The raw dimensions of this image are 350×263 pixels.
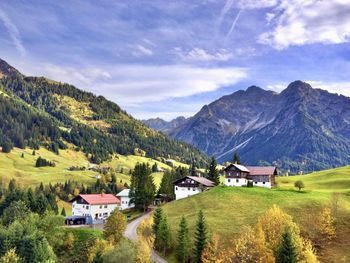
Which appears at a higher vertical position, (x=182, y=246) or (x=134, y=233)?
(x=182, y=246)

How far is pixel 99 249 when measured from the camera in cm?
9150

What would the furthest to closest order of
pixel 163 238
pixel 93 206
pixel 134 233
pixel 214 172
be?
pixel 93 206
pixel 214 172
pixel 134 233
pixel 163 238

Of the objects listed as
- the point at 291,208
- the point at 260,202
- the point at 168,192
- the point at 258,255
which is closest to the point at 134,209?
the point at 168,192

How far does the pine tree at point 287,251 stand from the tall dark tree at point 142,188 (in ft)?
271

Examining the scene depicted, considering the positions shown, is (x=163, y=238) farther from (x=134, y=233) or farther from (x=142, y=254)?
(x=134, y=233)

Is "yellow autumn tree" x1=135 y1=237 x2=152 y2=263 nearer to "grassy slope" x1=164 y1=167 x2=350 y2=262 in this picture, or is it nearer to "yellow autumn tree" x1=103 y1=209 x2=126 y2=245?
"grassy slope" x1=164 y1=167 x2=350 y2=262

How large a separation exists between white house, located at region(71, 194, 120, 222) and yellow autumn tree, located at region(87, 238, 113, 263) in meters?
60.9

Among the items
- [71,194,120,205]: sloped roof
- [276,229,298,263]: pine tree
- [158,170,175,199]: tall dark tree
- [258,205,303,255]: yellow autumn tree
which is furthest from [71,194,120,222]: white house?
[276,229,298,263]: pine tree

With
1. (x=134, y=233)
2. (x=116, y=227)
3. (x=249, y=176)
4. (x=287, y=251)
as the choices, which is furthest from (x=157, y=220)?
(x=249, y=176)

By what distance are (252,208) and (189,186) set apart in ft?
158

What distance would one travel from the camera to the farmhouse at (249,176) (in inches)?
5915

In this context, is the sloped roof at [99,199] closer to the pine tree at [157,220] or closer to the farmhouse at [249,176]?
the farmhouse at [249,176]

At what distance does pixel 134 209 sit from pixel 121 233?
5795 cm

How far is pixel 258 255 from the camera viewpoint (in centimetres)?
7944
